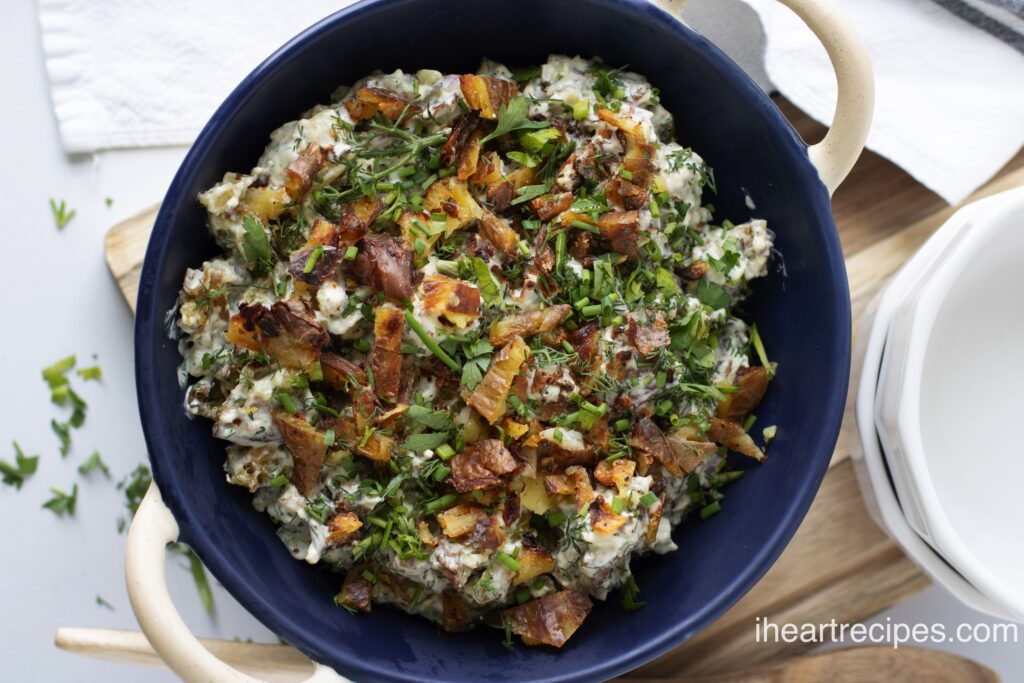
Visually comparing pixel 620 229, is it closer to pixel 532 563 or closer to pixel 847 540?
pixel 532 563

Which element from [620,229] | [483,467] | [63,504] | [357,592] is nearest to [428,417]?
[483,467]

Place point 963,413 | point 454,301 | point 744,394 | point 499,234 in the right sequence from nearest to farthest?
point 454,301 < point 499,234 < point 744,394 < point 963,413

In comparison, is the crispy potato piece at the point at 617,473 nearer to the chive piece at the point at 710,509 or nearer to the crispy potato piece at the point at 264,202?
the chive piece at the point at 710,509

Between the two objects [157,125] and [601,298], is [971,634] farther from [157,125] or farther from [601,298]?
[157,125]

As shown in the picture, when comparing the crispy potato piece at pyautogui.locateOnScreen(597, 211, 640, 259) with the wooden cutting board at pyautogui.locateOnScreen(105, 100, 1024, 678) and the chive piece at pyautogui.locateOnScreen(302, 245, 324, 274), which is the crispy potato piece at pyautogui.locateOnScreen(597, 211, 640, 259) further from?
the wooden cutting board at pyautogui.locateOnScreen(105, 100, 1024, 678)

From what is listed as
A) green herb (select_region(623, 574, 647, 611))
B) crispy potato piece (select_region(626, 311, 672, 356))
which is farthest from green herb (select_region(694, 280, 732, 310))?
green herb (select_region(623, 574, 647, 611))

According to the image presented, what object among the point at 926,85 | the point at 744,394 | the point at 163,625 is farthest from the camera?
the point at 926,85

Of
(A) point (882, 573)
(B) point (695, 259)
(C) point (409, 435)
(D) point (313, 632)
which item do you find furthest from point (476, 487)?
(A) point (882, 573)

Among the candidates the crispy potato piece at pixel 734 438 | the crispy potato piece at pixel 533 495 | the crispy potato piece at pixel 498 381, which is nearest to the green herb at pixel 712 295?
the crispy potato piece at pixel 734 438
